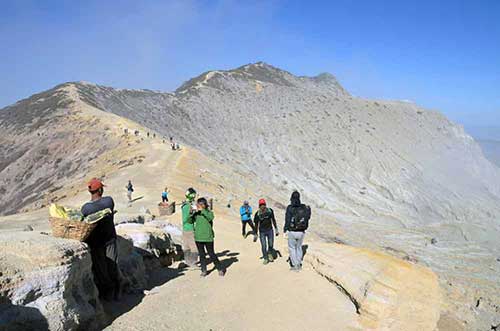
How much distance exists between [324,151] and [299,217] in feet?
188

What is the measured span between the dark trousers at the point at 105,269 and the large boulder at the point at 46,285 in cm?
49

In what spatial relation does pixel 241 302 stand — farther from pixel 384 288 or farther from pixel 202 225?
pixel 384 288

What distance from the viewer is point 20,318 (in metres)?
4.27

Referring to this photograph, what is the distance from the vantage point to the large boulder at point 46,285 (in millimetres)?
4328

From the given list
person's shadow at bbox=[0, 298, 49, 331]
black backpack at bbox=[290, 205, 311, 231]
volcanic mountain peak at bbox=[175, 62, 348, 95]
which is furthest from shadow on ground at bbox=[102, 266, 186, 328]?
volcanic mountain peak at bbox=[175, 62, 348, 95]

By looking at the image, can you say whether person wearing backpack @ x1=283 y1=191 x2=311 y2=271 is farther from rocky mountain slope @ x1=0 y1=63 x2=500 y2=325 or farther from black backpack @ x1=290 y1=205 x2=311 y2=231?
rocky mountain slope @ x1=0 y1=63 x2=500 y2=325

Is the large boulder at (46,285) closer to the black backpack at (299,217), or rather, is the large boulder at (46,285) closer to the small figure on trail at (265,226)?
the black backpack at (299,217)

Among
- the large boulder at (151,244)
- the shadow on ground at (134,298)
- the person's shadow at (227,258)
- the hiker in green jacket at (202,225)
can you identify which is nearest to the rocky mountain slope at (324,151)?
the person's shadow at (227,258)

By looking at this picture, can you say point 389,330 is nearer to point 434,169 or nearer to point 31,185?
point 31,185

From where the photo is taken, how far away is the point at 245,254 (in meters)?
10.7

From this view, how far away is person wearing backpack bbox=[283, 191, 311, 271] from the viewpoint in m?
8.31

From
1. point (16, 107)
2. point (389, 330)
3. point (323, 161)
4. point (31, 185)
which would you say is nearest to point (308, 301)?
point (389, 330)

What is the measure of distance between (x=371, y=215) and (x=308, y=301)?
43545 millimetres

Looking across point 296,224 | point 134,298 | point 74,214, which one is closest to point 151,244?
point 134,298
